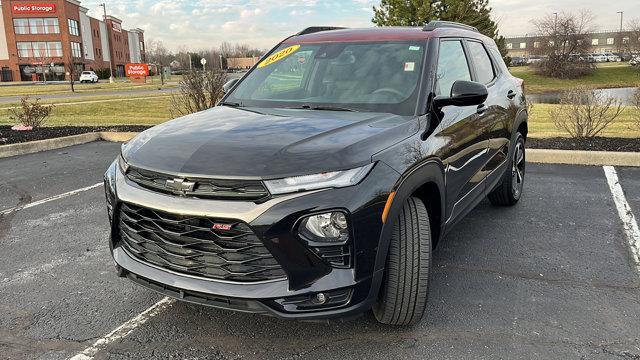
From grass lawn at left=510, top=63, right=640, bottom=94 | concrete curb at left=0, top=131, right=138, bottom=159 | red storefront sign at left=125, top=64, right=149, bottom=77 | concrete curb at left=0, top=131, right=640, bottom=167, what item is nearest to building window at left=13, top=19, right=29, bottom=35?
red storefront sign at left=125, top=64, right=149, bottom=77

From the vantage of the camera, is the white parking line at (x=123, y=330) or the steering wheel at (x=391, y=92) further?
the steering wheel at (x=391, y=92)

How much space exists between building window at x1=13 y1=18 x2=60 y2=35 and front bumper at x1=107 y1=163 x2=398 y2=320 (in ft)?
274

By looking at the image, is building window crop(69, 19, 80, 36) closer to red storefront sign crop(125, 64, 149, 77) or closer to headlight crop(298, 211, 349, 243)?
red storefront sign crop(125, 64, 149, 77)

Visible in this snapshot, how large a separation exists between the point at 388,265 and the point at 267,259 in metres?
0.70

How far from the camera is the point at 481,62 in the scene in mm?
4660

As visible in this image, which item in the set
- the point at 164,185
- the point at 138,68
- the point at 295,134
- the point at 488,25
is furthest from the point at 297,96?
the point at 138,68

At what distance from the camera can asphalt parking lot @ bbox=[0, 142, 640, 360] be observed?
2900 mm

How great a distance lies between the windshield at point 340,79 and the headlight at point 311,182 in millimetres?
953

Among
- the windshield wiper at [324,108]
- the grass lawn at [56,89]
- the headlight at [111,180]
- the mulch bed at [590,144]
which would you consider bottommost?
the mulch bed at [590,144]

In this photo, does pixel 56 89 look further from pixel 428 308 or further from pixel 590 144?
pixel 428 308

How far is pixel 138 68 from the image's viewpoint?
52344 millimetres

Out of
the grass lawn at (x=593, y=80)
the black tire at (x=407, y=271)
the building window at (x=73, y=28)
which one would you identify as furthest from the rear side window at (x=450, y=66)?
the building window at (x=73, y=28)

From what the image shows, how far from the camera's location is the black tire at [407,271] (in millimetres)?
2771

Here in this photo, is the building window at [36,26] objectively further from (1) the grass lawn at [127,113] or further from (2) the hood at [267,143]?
(2) the hood at [267,143]
